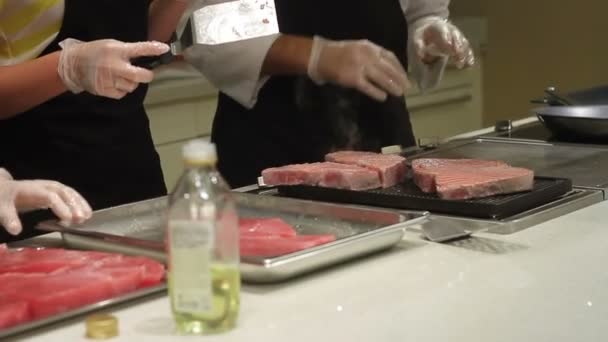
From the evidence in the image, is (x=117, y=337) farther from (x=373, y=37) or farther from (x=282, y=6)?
(x=373, y=37)

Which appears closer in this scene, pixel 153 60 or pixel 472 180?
pixel 472 180

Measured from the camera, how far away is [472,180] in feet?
4.31

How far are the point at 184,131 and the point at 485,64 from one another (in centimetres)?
142

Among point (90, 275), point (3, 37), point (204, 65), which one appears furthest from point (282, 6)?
point (90, 275)

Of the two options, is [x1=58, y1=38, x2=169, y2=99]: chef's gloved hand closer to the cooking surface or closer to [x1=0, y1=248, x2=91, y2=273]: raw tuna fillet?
[x1=0, y1=248, x2=91, y2=273]: raw tuna fillet

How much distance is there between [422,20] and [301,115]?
14.7 inches

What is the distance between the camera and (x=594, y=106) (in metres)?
1.92

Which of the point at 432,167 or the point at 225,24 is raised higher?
the point at 225,24

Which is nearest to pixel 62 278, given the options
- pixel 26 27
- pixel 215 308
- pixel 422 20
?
pixel 215 308

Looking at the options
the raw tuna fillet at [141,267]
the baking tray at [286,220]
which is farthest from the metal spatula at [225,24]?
the raw tuna fillet at [141,267]

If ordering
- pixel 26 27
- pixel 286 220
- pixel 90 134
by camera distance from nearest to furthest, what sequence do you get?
pixel 286 220 → pixel 26 27 → pixel 90 134

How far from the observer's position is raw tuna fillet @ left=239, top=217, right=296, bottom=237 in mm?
1128

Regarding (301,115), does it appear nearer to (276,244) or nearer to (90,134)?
(90,134)

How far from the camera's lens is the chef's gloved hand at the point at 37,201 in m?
1.16
